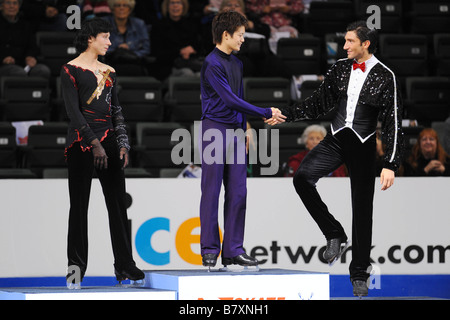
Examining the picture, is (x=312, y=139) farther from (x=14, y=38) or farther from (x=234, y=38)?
(x=14, y=38)

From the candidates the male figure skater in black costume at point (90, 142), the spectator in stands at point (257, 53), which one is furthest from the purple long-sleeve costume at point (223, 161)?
the spectator in stands at point (257, 53)

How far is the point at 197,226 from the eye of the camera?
10.0 m

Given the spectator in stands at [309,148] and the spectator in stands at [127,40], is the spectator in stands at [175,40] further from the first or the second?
the spectator in stands at [309,148]

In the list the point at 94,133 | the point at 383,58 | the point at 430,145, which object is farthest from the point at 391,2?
the point at 94,133

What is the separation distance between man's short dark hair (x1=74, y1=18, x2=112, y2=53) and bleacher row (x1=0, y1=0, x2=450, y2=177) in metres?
3.31

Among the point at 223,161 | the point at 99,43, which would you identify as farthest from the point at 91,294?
the point at 99,43

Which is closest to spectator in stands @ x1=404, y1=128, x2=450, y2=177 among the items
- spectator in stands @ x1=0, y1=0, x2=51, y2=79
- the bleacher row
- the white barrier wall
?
the white barrier wall

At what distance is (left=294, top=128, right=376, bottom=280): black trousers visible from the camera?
739cm

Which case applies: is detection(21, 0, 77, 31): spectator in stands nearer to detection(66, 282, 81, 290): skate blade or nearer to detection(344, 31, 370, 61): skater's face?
detection(344, 31, 370, 61): skater's face

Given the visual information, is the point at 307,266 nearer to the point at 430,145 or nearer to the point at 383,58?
the point at 430,145

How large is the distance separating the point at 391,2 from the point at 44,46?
4.60 meters

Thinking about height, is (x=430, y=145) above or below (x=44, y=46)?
below

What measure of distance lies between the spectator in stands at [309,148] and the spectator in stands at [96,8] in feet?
11.1

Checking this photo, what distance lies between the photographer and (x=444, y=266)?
33.1 ft
